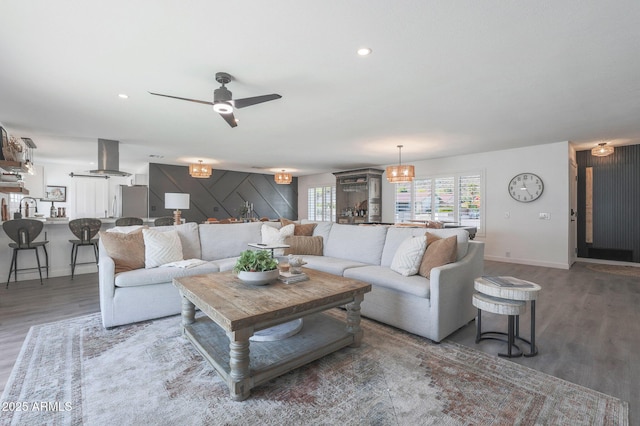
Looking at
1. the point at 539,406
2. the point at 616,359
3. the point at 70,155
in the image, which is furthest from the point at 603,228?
the point at 70,155

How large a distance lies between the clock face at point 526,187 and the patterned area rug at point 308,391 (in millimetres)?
4803

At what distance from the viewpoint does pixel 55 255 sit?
16.1 feet

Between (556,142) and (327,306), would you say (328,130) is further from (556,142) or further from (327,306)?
(556,142)

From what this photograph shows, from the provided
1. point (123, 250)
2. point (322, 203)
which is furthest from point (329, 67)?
point (322, 203)

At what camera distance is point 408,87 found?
121 inches

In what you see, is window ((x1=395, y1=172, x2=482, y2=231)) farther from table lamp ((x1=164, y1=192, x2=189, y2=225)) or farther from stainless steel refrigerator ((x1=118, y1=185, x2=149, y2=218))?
stainless steel refrigerator ((x1=118, y1=185, x2=149, y2=218))

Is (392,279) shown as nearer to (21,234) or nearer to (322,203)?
(21,234)

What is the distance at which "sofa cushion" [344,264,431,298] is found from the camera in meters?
2.58

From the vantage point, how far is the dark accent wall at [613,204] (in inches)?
229

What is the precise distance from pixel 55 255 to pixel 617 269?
9915 millimetres

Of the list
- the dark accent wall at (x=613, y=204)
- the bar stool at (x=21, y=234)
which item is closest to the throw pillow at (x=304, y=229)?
the bar stool at (x=21, y=234)

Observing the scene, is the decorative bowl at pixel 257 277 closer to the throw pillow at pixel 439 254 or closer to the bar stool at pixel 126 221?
the throw pillow at pixel 439 254

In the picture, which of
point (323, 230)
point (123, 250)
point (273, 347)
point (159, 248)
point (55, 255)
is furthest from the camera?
point (55, 255)

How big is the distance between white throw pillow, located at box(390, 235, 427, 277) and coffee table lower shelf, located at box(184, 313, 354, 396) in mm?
845
